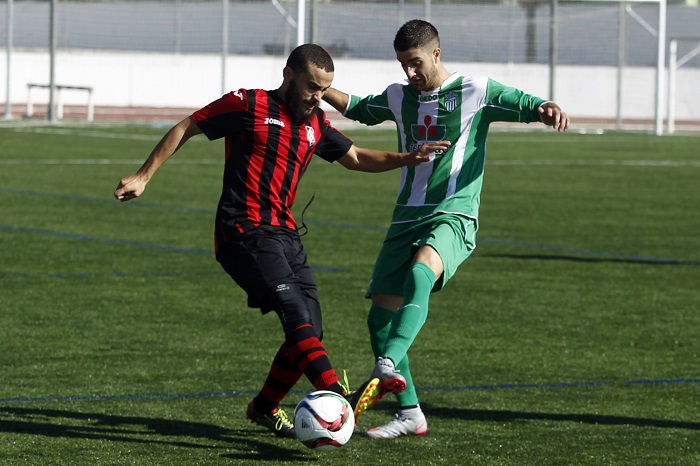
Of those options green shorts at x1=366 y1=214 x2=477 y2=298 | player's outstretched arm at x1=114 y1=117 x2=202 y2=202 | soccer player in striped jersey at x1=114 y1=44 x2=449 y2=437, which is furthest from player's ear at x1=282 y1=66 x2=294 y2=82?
green shorts at x1=366 y1=214 x2=477 y2=298

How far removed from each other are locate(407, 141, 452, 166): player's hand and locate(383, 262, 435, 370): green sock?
0.48 m

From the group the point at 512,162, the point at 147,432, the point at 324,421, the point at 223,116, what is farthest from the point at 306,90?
the point at 512,162

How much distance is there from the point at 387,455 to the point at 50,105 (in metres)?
30.7

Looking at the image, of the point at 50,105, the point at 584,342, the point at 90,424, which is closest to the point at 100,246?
the point at 584,342

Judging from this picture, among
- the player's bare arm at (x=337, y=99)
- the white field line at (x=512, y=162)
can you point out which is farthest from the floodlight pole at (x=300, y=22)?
the player's bare arm at (x=337, y=99)

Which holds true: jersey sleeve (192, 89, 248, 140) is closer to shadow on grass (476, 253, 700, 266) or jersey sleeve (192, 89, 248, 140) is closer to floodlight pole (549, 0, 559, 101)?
shadow on grass (476, 253, 700, 266)

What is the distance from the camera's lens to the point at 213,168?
22.2 metres

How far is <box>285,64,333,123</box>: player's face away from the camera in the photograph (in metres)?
5.65

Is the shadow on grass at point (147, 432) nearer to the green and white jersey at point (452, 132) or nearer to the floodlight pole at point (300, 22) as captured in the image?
the green and white jersey at point (452, 132)

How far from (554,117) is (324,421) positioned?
172 cm

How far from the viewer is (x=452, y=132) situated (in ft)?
20.6

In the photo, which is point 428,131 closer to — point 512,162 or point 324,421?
point 324,421

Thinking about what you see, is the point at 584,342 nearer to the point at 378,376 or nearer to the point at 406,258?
the point at 406,258

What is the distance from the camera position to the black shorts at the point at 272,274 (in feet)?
18.2
